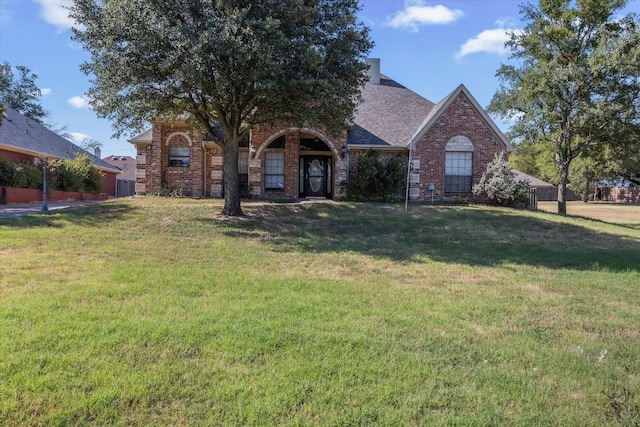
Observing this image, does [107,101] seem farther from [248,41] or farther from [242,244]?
[242,244]

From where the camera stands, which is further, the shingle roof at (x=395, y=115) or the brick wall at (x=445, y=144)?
the brick wall at (x=445, y=144)

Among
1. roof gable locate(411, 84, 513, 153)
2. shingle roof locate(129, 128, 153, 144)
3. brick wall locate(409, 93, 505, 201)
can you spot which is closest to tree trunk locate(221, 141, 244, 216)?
shingle roof locate(129, 128, 153, 144)

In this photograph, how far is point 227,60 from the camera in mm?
11031

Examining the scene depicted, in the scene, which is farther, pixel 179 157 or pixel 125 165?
pixel 125 165

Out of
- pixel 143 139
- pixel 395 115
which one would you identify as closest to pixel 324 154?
pixel 395 115

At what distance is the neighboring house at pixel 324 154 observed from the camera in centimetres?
A: 1809

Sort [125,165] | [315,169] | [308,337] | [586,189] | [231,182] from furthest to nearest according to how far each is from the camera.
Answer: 1. [586,189]
2. [125,165]
3. [315,169]
4. [231,182]
5. [308,337]

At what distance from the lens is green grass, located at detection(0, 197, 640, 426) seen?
9.24ft

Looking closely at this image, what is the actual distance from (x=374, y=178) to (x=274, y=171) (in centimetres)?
473

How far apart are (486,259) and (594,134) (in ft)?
46.8

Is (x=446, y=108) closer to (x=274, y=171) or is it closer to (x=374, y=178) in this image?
(x=374, y=178)

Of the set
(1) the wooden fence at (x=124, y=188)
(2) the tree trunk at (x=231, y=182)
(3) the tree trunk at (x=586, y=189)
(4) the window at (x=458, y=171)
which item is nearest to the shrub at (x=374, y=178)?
(4) the window at (x=458, y=171)

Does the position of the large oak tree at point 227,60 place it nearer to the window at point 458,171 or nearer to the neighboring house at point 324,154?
the neighboring house at point 324,154

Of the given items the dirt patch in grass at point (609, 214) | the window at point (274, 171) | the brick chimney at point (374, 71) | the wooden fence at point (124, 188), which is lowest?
the dirt patch in grass at point (609, 214)
